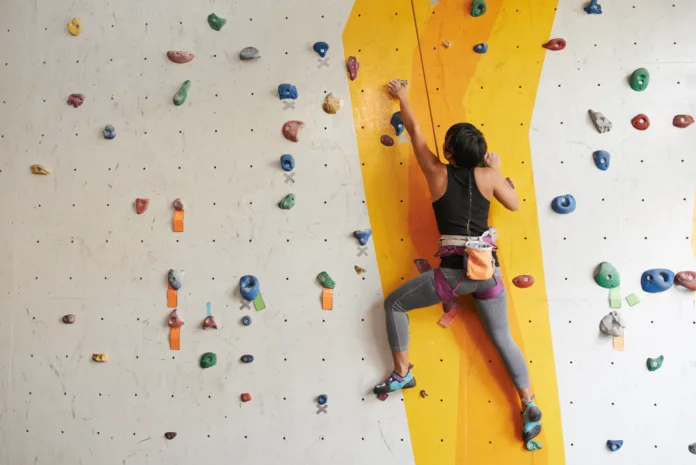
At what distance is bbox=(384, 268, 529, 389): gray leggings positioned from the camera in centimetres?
171

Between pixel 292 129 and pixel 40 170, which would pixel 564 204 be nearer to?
pixel 292 129

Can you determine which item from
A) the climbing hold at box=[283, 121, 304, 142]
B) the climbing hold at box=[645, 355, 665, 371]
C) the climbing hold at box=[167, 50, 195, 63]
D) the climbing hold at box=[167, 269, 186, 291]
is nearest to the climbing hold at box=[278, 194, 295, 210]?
the climbing hold at box=[283, 121, 304, 142]

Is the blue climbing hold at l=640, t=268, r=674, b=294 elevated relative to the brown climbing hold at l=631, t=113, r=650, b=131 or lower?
lower

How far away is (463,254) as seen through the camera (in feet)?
5.45

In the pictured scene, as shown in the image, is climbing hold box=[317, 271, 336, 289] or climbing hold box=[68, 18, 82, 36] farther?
climbing hold box=[68, 18, 82, 36]

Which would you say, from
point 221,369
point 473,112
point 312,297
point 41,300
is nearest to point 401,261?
point 312,297

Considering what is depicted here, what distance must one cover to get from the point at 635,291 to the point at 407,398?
0.99 meters

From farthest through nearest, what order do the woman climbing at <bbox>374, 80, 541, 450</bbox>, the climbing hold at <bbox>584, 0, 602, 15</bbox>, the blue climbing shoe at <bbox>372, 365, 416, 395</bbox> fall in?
the climbing hold at <bbox>584, 0, 602, 15</bbox> < the blue climbing shoe at <bbox>372, 365, 416, 395</bbox> < the woman climbing at <bbox>374, 80, 541, 450</bbox>

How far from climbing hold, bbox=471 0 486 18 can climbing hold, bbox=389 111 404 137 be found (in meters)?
0.51

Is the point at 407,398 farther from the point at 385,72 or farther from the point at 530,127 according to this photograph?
the point at 385,72

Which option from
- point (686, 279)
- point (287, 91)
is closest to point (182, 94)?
point (287, 91)

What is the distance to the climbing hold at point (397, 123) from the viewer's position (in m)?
1.83

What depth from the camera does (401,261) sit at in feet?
6.04

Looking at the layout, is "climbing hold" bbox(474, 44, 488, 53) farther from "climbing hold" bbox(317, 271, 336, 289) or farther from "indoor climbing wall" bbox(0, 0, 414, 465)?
"climbing hold" bbox(317, 271, 336, 289)
